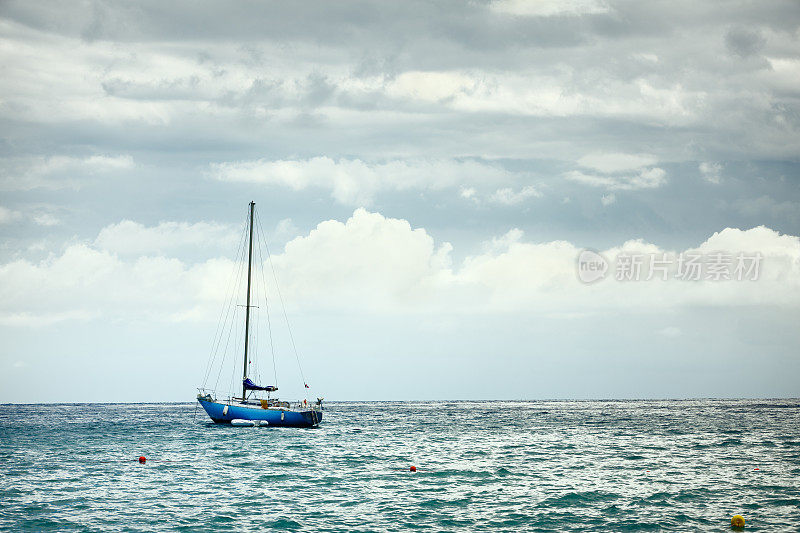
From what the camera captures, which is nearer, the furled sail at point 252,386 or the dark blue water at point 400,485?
the dark blue water at point 400,485

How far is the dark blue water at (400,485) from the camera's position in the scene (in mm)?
36953

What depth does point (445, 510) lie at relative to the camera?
3956cm

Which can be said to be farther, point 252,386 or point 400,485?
point 252,386

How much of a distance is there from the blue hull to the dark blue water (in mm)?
12967

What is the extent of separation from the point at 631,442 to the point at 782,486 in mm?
35645

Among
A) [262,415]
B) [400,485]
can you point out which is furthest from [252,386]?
[400,485]

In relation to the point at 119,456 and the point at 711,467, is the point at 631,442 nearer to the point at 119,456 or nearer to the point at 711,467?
the point at 711,467

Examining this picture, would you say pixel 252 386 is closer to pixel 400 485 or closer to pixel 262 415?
pixel 262 415

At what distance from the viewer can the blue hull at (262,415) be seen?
9769cm

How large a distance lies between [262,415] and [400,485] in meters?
51.7

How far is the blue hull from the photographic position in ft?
320

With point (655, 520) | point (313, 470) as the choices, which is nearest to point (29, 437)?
point (313, 470)

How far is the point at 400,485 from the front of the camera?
48812mm

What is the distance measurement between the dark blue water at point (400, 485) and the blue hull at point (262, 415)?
1297cm
